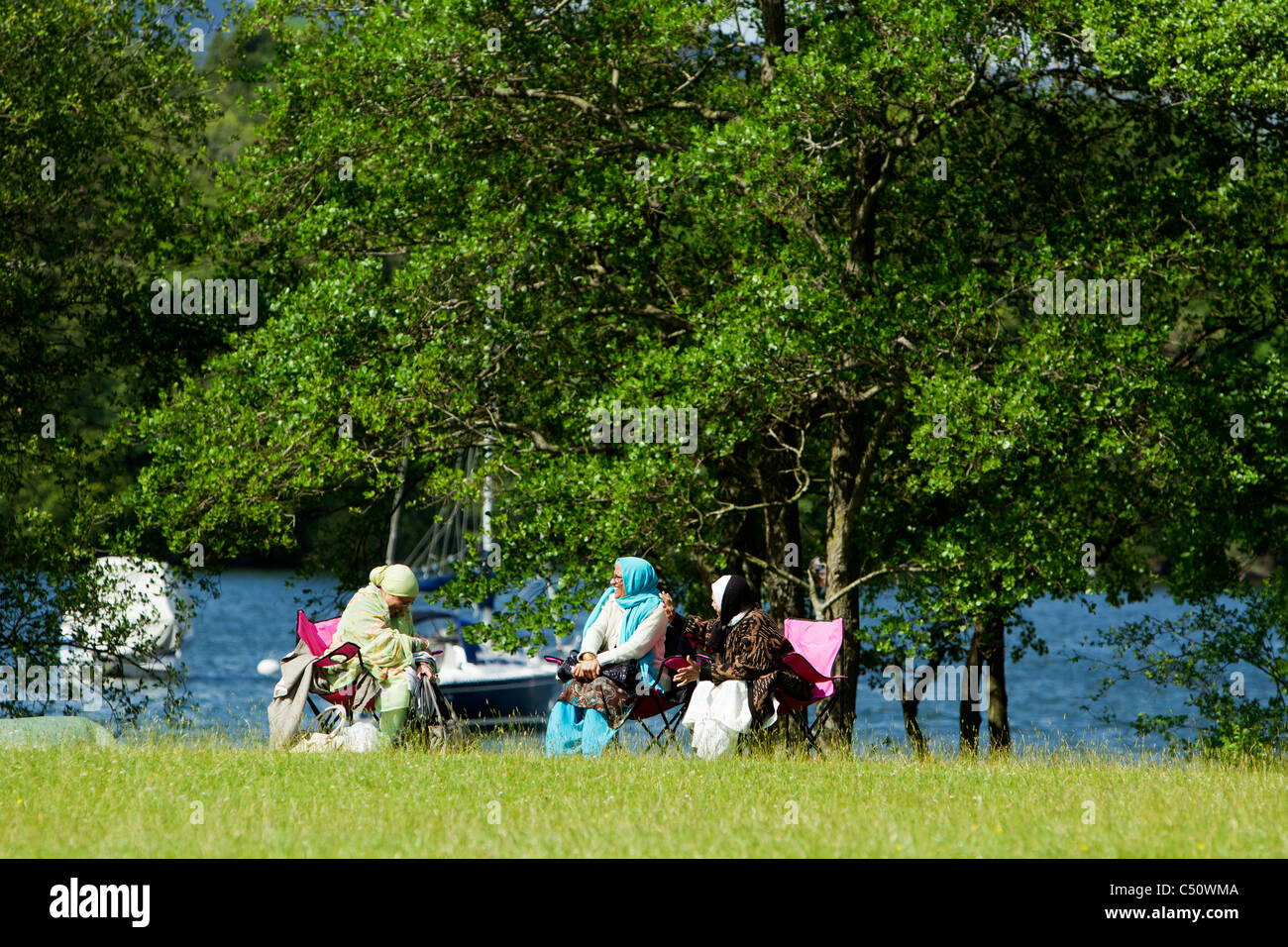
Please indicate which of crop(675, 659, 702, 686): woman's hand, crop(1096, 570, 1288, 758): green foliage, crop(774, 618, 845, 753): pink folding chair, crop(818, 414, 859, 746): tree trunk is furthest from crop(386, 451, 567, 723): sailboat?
crop(675, 659, 702, 686): woman's hand

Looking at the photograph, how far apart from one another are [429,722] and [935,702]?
77.8 feet

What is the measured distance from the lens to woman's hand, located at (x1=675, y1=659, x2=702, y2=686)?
1019 centimetres

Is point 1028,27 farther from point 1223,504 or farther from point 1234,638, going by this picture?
point 1234,638

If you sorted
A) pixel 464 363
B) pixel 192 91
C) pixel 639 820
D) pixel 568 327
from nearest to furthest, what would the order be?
pixel 639 820 < pixel 464 363 < pixel 568 327 < pixel 192 91

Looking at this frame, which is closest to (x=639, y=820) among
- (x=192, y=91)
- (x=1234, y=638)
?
(x=1234, y=638)

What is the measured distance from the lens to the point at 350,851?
18.8ft

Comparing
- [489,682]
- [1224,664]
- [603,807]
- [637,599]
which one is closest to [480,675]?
[489,682]

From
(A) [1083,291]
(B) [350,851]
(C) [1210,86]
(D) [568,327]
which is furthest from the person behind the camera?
(D) [568,327]

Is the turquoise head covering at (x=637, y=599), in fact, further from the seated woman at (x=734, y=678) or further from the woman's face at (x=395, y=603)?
the woman's face at (x=395, y=603)

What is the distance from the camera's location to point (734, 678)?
10055mm

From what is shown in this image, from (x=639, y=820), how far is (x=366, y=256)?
30.8 feet

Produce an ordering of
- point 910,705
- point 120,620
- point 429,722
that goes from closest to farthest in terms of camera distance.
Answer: point 429,722 < point 120,620 < point 910,705

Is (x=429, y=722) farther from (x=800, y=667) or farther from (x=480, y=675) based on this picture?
(x=480, y=675)

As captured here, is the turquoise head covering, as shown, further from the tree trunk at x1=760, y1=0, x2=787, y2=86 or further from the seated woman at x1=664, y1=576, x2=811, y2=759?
the tree trunk at x1=760, y1=0, x2=787, y2=86
